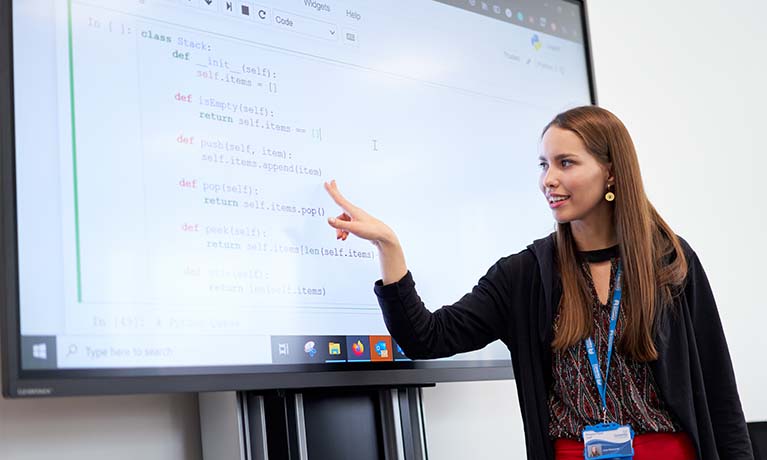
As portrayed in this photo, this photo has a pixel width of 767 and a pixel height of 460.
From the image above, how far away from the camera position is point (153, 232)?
5.70 feet

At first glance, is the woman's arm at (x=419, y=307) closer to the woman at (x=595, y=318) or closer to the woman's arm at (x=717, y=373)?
the woman at (x=595, y=318)

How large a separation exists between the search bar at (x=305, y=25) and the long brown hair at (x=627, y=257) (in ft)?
1.75

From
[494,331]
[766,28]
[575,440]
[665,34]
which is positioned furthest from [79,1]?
[766,28]

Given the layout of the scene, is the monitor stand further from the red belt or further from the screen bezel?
the red belt

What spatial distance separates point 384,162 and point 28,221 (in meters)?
0.83

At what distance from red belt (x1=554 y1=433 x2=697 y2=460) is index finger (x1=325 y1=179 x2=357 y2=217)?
57cm

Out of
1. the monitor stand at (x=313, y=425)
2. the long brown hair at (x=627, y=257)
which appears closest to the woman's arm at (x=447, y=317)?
the long brown hair at (x=627, y=257)

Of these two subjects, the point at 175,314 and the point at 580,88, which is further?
the point at 580,88

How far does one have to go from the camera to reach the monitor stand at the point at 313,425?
1830mm

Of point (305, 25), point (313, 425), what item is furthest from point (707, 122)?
point (313, 425)

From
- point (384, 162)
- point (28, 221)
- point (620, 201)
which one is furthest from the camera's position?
point (384, 162)

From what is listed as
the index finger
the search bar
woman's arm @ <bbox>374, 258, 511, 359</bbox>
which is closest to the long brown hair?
woman's arm @ <bbox>374, 258, 511, 359</bbox>

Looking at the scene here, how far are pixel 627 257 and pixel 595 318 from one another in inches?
5.0

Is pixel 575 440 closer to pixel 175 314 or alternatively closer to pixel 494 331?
pixel 494 331
